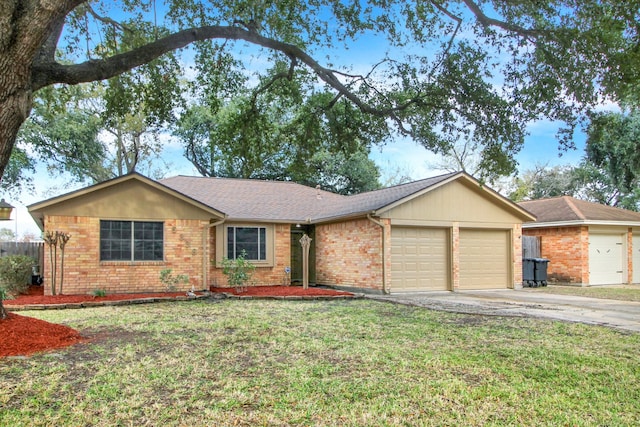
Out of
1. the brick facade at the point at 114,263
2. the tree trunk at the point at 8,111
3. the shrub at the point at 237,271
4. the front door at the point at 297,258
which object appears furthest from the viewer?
the front door at the point at 297,258

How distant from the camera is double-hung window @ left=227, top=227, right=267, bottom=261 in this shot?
54.4 feet

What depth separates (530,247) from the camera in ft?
65.4

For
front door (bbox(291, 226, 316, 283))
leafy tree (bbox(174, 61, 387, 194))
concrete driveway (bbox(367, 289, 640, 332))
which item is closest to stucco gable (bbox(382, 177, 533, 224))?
leafy tree (bbox(174, 61, 387, 194))

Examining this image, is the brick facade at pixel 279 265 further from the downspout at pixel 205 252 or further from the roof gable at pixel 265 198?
the downspout at pixel 205 252

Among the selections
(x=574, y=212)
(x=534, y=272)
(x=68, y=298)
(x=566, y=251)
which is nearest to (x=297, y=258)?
(x=68, y=298)

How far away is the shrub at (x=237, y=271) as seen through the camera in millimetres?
14781

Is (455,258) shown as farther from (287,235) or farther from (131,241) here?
(131,241)

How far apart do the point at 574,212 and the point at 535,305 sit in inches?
374

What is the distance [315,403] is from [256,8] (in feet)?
32.6

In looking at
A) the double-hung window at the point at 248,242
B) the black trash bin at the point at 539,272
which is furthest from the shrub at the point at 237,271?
the black trash bin at the point at 539,272

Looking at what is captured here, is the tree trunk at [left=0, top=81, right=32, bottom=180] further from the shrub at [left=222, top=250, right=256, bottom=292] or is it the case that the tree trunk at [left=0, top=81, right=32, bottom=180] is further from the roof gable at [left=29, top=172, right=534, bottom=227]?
the shrub at [left=222, top=250, right=256, bottom=292]

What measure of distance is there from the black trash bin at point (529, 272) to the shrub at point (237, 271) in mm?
10040

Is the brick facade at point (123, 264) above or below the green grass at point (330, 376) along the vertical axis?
above

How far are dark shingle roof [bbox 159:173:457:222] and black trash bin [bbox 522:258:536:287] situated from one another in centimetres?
508
